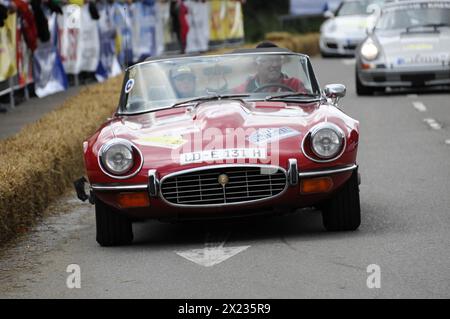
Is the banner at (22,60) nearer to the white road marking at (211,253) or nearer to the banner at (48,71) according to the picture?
the banner at (48,71)

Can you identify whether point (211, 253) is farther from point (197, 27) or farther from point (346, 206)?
point (197, 27)

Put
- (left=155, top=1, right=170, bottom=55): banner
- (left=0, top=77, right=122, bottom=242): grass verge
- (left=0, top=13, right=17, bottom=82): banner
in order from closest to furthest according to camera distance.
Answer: (left=0, top=77, right=122, bottom=242): grass verge → (left=0, top=13, right=17, bottom=82): banner → (left=155, top=1, right=170, bottom=55): banner

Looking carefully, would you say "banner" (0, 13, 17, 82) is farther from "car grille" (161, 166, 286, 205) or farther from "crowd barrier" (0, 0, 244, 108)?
"car grille" (161, 166, 286, 205)

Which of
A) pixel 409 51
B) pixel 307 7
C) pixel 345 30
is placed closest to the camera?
pixel 409 51

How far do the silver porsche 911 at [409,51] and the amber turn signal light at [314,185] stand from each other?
11697 mm

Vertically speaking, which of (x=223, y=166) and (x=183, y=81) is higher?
(x=183, y=81)

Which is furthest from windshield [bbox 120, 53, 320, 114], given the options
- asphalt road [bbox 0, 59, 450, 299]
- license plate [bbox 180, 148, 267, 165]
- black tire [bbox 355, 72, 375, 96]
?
black tire [bbox 355, 72, 375, 96]

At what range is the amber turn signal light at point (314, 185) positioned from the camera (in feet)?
27.2

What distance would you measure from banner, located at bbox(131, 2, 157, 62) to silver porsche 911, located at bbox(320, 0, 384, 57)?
5.16 m

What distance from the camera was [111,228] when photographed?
28.3ft

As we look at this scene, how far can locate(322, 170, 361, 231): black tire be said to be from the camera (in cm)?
852

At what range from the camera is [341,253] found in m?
7.86

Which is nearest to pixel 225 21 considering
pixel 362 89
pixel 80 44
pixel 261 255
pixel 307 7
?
pixel 307 7

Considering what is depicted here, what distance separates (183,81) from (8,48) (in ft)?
29.1
